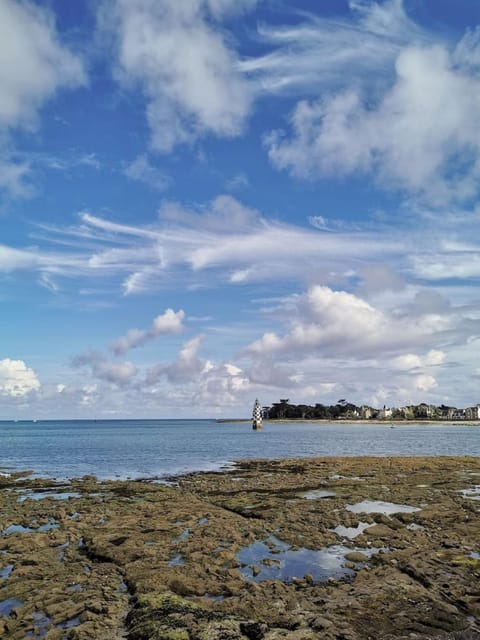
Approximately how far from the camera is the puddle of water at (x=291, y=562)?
18.0m

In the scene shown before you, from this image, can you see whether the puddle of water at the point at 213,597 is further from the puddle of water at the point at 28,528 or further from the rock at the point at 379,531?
the puddle of water at the point at 28,528

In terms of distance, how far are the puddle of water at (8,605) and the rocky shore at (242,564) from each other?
0.07m

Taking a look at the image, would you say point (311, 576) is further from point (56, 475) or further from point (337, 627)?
point (56, 475)

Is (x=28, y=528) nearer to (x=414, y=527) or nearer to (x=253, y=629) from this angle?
(x=253, y=629)

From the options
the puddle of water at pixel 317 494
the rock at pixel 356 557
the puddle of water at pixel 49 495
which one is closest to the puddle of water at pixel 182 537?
the rock at pixel 356 557

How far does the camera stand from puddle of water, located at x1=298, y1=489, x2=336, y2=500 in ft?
116

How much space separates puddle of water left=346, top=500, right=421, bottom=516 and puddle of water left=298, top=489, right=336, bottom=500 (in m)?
3.32

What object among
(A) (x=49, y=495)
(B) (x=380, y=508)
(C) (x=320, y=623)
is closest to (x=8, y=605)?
(C) (x=320, y=623)

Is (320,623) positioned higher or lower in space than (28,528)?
higher

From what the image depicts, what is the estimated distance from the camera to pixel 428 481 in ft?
140

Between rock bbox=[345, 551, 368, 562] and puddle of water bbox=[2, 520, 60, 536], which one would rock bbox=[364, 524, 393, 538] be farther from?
puddle of water bbox=[2, 520, 60, 536]

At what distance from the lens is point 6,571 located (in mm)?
18750

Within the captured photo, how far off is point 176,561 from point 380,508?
55.2ft

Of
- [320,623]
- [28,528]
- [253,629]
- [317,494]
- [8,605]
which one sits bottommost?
[28,528]
